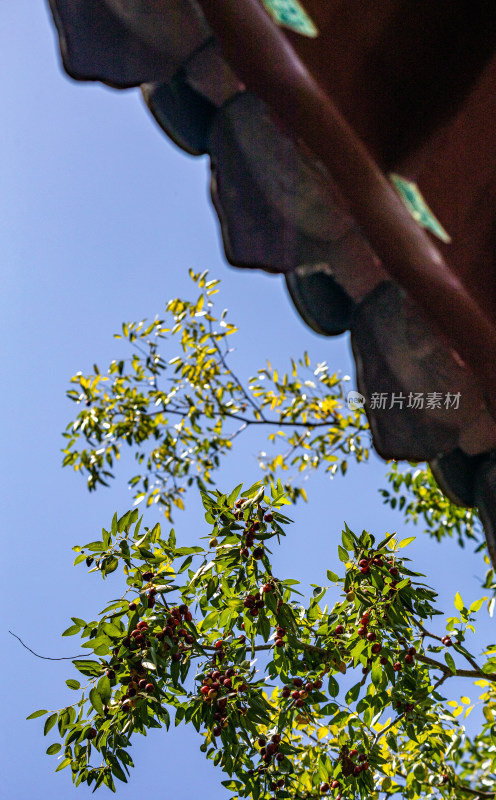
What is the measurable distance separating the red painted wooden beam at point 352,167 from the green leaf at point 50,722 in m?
2.71

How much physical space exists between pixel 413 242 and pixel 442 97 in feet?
0.83

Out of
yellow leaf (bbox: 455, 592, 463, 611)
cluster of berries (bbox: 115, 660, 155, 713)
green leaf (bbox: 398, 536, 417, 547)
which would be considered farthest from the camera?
yellow leaf (bbox: 455, 592, 463, 611)

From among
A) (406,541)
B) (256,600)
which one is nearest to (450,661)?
(406,541)

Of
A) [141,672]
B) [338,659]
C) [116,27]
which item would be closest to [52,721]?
[141,672]

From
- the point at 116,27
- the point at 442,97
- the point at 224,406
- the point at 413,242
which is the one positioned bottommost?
the point at 413,242

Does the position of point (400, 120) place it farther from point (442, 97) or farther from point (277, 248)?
point (277, 248)

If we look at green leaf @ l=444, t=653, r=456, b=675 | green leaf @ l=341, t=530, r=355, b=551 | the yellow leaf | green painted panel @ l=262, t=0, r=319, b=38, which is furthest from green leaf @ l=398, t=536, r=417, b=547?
green painted panel @ l=262, t=0, r=319, b=38

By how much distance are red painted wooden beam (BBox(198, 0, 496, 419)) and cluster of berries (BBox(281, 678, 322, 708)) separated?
2.31 m

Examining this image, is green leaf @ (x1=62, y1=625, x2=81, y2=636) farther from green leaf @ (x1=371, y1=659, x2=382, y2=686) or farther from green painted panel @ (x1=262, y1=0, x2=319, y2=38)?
green painted panel @ (x1=262, y1=0, x2=319, y2=38)

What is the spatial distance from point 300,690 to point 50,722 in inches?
47.5

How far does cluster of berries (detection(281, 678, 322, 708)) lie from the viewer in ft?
9.84

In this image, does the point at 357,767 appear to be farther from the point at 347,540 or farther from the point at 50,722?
the point at 50,722

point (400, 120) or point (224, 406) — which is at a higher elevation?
point (224, 406)

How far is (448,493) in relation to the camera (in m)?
1.47
